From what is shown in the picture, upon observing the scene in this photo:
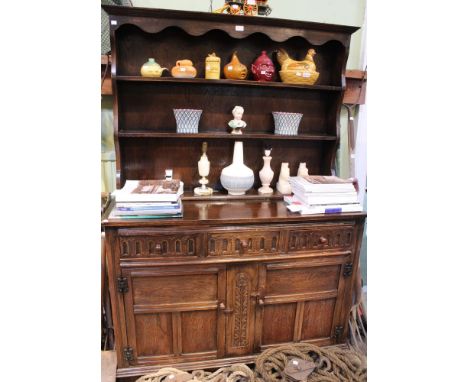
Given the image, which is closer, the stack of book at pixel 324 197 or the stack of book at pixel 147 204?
the stack of book at pixel 147 204

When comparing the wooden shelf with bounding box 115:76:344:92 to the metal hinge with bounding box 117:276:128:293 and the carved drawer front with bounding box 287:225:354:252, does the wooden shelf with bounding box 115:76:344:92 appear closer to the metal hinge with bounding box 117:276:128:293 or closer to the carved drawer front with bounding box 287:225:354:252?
the carved drawer front with bounding box 287:225:354:252

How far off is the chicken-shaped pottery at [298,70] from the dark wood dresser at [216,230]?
2.1 inches

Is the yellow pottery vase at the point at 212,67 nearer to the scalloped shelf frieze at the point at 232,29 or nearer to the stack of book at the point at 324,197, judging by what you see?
the scalloped shelf frieze at the point at 232,29

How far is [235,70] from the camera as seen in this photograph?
1567 millimetres

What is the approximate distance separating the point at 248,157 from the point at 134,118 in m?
0.70

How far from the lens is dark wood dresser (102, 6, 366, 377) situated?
1.33m

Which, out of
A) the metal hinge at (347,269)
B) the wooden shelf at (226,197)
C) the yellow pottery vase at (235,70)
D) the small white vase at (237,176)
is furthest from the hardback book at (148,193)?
the metal hinge at (347,269)

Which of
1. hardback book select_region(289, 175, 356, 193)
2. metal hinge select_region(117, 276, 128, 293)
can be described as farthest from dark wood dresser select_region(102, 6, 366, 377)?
hardback book select_region(289, 175, 356, 193)

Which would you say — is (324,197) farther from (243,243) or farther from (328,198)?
(243,243)

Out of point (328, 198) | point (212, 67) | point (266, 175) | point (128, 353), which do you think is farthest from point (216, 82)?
point (128, 353)

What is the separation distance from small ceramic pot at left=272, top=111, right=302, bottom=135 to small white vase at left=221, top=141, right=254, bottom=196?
255 mm

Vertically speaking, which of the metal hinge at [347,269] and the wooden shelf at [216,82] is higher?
the wooden shelf at [216,82]

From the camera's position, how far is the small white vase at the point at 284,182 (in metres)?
1.72

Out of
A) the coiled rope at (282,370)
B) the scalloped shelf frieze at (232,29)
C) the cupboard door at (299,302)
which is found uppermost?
the scalloped shelf frieze at (232,29)
